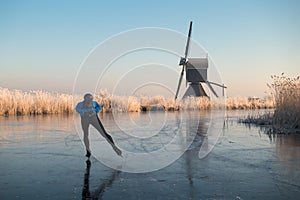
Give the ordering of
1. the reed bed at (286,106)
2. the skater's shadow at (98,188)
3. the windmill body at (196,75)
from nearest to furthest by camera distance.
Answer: the skater's shadow at (98,188)
the reed bed at (286,106)
the windmill body at (196,75)

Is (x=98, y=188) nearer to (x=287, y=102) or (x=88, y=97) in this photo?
(x=88, y=97)

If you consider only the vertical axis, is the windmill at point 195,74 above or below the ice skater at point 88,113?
above

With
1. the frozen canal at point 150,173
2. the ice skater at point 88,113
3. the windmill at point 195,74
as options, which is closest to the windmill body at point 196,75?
the windmill at point 195,74

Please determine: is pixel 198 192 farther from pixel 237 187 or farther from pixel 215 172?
pixel 215 172

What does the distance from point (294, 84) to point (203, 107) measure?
52.1ft

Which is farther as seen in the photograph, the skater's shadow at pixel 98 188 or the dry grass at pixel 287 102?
the dry grass at pixel 287 102

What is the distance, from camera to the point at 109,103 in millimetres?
24672

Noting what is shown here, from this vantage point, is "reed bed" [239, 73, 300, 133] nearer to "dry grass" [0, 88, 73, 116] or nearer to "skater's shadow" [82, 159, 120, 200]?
"skater's shadow" [82, 159, 120, 200]

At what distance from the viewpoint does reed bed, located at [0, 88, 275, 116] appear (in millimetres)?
20469

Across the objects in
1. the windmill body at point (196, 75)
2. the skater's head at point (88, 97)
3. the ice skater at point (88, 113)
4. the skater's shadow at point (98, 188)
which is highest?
the windmill body at point (196, 75)

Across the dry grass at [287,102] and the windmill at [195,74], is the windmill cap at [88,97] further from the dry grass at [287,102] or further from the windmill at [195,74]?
the windmill at [195,74]

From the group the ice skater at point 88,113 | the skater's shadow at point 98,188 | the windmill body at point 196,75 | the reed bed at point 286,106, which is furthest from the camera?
the windmill body at point 196,75

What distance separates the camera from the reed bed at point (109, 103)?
20.5m

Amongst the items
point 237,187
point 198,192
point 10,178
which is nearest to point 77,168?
A: point 10,178
